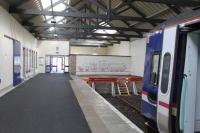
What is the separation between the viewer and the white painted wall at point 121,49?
74.7 feet

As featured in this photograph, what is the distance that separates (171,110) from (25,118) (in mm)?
3539

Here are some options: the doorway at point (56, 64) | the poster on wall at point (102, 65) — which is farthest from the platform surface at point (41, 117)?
the doorway at point (56, 64)

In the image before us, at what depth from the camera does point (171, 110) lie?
296 centimetres

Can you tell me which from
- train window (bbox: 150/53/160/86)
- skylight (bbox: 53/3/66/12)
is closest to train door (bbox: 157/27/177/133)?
train window (bbox: 150/53/160/86)

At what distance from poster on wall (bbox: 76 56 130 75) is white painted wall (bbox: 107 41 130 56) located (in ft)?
4.96

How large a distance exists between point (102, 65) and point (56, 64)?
849cm

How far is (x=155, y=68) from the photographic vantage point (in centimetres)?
396

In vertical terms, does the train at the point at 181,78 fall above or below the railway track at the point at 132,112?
above

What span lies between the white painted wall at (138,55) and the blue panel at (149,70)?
14368mm

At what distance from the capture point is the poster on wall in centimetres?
2070

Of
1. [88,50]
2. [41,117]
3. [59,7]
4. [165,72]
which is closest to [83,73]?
[59,7]

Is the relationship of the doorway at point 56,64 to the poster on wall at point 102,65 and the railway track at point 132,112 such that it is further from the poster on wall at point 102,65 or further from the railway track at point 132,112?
the railway track at point 132,112

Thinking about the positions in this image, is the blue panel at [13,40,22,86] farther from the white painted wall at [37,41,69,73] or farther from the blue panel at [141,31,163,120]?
the white painted wall at [37,41,69,73]

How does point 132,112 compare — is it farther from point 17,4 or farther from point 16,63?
point 17,4
